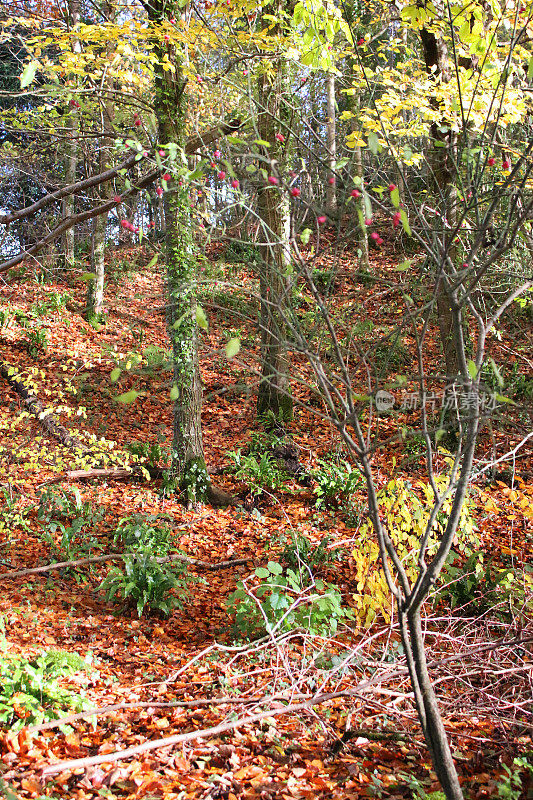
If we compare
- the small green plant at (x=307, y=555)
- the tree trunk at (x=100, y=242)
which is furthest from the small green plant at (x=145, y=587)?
the tree trunk at (x=100, y=242)

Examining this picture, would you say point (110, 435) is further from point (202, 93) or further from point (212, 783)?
point (212, 783)

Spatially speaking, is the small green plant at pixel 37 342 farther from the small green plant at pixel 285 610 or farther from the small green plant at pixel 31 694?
the small green plant at pixel 31 694

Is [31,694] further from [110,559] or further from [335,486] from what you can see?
[335,486]

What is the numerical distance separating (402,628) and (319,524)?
3396 millimetres

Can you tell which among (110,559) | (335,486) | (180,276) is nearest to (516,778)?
(110,559)

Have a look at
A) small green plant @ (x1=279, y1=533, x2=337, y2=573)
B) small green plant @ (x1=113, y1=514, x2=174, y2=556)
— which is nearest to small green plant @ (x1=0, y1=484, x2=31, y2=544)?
small green plant @ (x1=113, y1=514, x2=174, y2=556)

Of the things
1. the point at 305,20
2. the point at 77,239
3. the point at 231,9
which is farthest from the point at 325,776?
the point at 77,239

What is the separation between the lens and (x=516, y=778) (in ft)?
7.16

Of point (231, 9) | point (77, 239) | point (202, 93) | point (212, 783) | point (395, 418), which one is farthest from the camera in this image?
point (77, 239)

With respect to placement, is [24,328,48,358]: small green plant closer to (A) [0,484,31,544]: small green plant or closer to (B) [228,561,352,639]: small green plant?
(A) [0,484,31,544]: small green plant

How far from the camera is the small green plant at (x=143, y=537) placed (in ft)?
15.2

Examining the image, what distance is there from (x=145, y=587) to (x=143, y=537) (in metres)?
0.68

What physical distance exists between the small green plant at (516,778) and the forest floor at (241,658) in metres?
0.01

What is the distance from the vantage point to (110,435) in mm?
7289
